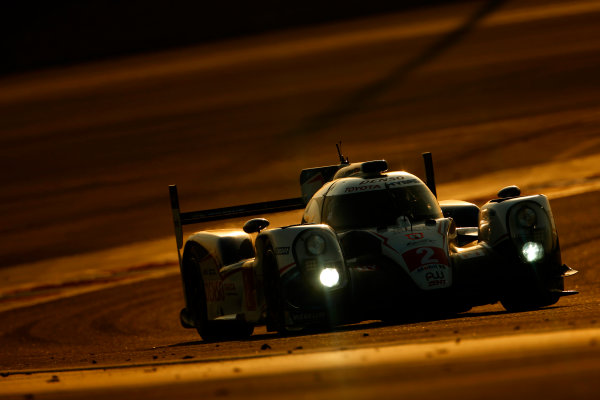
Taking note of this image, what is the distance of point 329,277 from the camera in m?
8.91

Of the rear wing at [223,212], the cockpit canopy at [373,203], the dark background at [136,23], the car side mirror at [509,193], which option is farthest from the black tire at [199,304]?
the dark background at [136,23]

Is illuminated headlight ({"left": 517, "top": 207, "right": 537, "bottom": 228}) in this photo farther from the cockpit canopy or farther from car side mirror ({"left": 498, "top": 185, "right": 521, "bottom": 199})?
the cockpit canopy

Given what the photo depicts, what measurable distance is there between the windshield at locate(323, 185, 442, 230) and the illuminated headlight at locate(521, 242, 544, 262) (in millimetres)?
961

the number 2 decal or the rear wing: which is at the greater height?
the rear wing

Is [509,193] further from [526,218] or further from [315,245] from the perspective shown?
[315,245]

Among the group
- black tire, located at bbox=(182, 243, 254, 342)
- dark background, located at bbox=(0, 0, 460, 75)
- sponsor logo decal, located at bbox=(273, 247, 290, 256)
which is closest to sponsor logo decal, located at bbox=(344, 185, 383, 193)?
sponsor logo decal, located at bbox=(273, 247, 290, 256)

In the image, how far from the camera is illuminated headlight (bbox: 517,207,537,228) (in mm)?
9695

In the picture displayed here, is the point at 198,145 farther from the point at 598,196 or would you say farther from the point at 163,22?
the point at 163,22

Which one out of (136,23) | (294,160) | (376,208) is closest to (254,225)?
(376,208)

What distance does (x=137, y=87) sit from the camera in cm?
3825

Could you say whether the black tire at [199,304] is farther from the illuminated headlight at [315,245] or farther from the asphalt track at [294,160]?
the illuminated headlight at [315,245]

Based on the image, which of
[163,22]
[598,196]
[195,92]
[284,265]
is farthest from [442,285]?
[163,22]

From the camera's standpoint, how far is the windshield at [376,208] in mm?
9977

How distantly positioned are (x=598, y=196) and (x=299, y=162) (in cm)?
904
